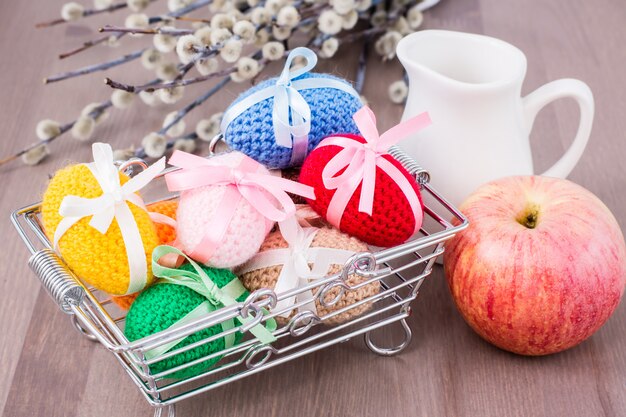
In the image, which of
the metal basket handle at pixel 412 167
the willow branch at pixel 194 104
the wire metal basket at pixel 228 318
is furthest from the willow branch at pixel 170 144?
the metal basket handle at pixel 412 167

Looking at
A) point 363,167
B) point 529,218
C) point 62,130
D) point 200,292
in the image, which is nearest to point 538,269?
point 529,218

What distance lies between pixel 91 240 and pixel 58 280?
36 millimetres

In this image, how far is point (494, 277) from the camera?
24.2 inches

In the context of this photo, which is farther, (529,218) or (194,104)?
(194,104)

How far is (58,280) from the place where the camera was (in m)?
0.52

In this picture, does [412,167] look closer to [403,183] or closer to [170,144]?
[403,183]

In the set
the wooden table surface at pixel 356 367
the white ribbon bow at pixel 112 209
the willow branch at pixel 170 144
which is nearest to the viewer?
the white ribbon bow at pixel 112 209

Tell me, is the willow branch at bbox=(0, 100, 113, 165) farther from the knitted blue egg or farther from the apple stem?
the apple stem

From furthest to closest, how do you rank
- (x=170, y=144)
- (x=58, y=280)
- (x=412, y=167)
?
(x=170, y=144) < (x=412, y=167) < (x=58, y=280)

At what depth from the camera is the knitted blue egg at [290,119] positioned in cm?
60

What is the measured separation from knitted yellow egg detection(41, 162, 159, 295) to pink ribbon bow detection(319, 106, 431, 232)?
14cm

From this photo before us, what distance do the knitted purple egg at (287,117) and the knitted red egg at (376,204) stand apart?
26 mm

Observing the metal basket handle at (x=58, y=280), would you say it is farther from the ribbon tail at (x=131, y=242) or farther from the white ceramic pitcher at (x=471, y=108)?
the white ceramic pitcher at (x=471, y=108)

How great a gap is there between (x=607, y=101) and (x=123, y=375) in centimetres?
71
